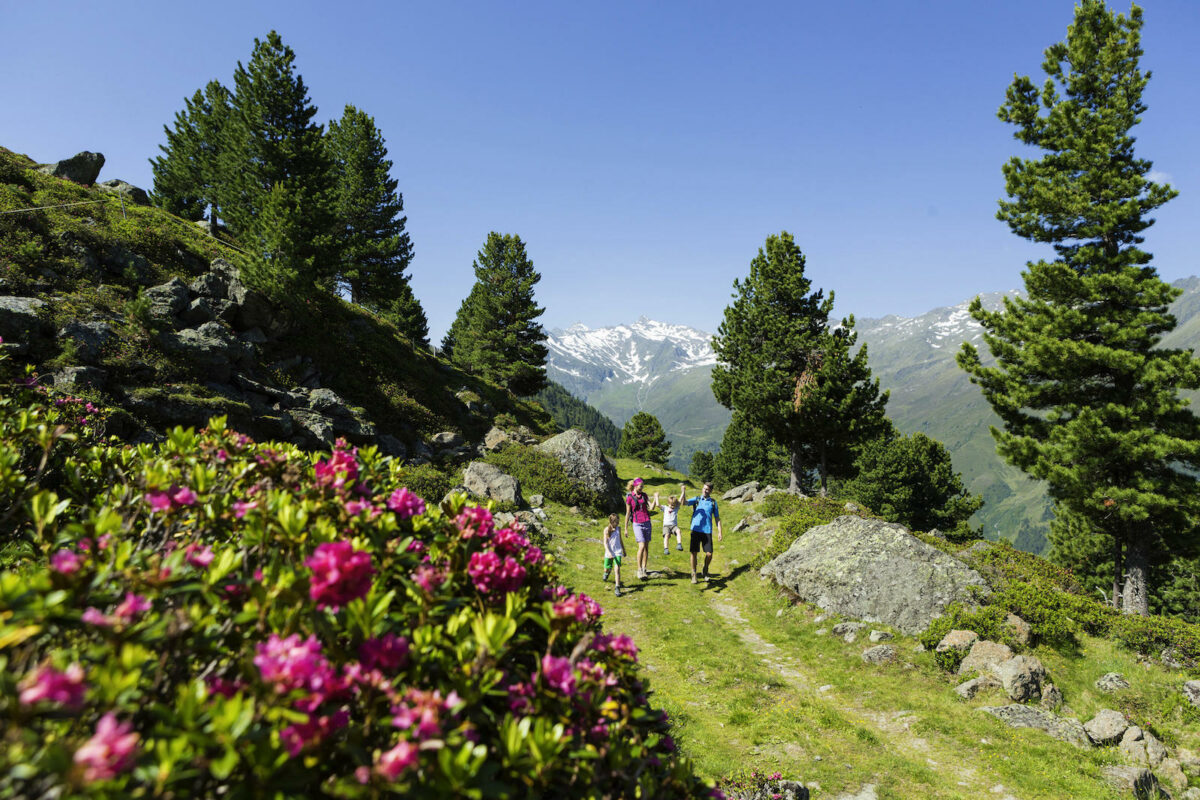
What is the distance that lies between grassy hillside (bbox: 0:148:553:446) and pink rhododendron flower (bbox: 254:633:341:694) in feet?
43.3

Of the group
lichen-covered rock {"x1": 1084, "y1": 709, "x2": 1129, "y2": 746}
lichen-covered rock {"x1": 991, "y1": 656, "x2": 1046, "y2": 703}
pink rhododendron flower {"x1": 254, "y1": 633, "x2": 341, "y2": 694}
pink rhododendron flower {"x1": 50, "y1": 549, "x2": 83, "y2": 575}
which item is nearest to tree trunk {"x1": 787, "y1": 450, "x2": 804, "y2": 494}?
lichen-covered rock {"x1": 991, "y1": 656, "x2": 1046, "y2": 703}

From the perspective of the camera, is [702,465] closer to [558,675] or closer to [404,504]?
[404,504]

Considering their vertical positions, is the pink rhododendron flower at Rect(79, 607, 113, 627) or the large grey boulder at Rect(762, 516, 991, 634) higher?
the pink rhododendron flower at Rect(79, 607, 113, 627)

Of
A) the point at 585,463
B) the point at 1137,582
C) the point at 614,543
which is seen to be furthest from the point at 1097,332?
the point at 585,463

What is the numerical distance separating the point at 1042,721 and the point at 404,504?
1054 centimetres

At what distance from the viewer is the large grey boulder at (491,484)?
18344mm

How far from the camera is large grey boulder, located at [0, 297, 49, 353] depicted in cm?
1114

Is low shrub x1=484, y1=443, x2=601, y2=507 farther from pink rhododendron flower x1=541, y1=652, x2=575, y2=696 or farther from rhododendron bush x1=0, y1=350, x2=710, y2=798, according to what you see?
pink rhododendron flower x1=541, y1=652, x2=575, y2=696

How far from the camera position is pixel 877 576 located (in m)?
11.8

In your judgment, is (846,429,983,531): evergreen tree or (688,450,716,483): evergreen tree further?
(688,450,716,483): evergreen tree

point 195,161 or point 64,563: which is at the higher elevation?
point 195,161

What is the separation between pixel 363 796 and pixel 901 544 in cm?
1352

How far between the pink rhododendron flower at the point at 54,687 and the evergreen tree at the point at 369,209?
35.0 m

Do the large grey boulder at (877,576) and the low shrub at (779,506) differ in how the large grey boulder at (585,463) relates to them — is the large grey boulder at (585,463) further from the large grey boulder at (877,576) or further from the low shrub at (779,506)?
the large grey boulder at (877,576)
